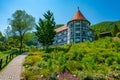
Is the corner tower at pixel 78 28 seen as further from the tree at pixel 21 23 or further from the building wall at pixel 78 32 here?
the tree at pixel 21 23

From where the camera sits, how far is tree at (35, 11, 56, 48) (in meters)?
46.4

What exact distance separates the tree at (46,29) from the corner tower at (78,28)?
88.8 ft

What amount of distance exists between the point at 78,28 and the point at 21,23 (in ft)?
68.8

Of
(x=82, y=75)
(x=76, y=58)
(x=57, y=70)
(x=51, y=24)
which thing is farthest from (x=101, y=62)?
(x=51, y=24)

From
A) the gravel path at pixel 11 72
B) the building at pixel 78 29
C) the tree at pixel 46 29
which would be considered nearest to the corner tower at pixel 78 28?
the building at pixel 78 29

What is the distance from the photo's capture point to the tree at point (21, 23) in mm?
60312

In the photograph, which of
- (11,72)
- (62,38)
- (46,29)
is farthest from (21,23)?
(11,72)

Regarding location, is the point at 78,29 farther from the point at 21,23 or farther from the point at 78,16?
the point at 21,23

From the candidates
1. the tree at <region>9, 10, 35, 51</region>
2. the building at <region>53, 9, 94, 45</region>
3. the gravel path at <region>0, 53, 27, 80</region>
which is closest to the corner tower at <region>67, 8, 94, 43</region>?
the building at <region>53, 9, 94, 45</region>

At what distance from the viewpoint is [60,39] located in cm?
8394

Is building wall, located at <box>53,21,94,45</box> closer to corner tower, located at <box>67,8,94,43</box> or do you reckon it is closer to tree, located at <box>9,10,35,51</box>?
corner tower, located at <box>67,8,94,43</box>

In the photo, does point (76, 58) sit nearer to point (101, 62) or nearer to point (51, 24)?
point (101, 62)

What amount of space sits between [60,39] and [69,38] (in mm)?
8440

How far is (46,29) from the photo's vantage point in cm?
4619
